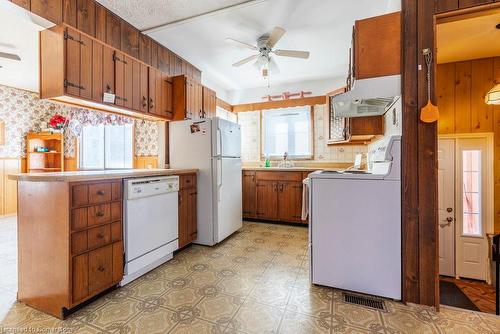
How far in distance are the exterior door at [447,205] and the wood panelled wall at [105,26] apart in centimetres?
393

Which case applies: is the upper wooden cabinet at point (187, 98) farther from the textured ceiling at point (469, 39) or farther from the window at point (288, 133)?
the textured ceiling at point (469, 39)

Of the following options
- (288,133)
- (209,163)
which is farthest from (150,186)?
(288,133)

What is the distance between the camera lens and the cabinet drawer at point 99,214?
1.63 meters

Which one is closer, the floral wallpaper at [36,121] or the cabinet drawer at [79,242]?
the cabinet drawer at [79,242]

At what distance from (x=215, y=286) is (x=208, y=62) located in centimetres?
326

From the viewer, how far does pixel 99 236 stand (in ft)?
5.54

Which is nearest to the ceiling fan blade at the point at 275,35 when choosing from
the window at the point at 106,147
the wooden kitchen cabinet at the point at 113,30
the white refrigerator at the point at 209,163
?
the white refrigerator at the point at 209,163

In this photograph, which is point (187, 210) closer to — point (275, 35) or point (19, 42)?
point (275, 35)

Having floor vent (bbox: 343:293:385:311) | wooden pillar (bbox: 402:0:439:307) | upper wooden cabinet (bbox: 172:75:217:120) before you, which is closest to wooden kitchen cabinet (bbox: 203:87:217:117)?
upper wooden cabinet (bbox: 172:75:217:120)

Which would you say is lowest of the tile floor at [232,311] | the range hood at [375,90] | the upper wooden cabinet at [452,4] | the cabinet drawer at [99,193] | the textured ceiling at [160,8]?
the tile floor at [232,311]

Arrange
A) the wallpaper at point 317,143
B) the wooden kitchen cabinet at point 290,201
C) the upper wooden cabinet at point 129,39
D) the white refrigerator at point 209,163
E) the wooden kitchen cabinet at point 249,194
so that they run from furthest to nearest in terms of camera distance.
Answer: the wallpaper at point 317,143 → the wooden kitchen cabinet at point 249,194 → the wooden kitchen cabinet at point 290,201 → the white refrigerator at point 209,163 → the upper wooden cabinet at point 129,39

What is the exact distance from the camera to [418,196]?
161 centimetres

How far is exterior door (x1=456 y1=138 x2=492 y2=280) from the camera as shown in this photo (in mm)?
2842

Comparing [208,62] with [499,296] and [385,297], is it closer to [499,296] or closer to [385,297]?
[385,297]
